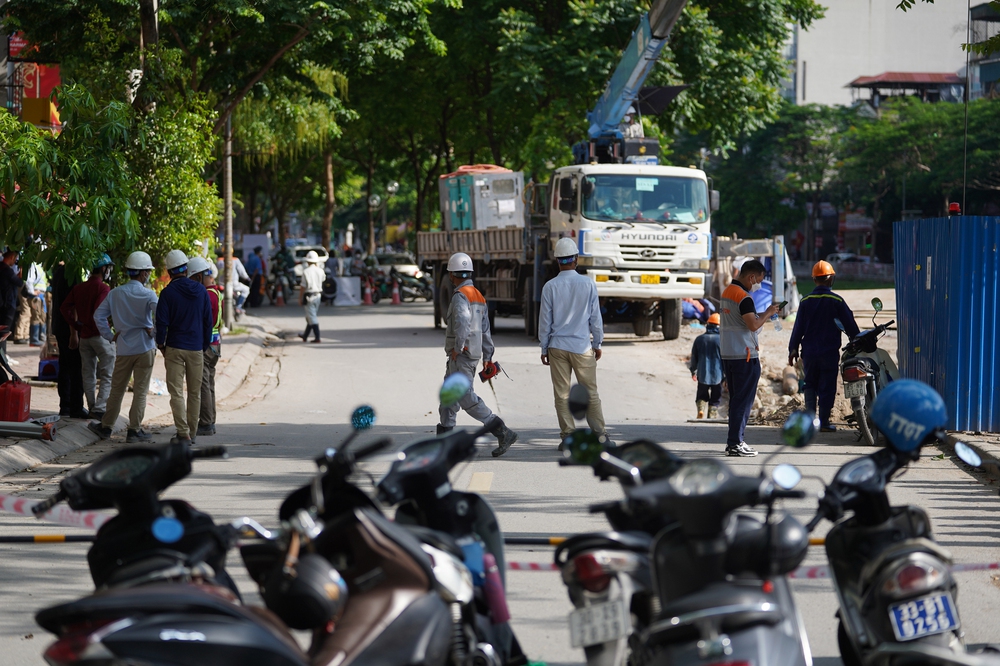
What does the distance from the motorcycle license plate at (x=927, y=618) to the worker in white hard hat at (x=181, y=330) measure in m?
8.16

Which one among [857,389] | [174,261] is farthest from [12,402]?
[857,389]

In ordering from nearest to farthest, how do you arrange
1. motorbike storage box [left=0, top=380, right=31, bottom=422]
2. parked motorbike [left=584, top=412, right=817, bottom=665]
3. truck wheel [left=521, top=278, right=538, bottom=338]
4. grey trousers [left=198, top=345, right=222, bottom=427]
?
parked motorbike [left=584, top=412, right=817, bottom=665] → motorbike storage box [left=0, top=380, right=31, bottom=422] → grey trousers [left=198, top=345, right=222, bottom=427] → truck wheel [left=521, top=278, right=538, bottom=338]

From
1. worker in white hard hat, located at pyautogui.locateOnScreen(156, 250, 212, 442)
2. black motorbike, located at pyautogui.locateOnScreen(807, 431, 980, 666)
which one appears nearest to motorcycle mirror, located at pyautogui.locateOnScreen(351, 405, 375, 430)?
black motorbike, located at pyautogui.locateOnScreen(807, 431, 980, 666)

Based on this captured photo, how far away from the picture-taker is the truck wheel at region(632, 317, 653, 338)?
22.3 m

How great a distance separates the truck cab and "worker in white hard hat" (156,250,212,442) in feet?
33.5

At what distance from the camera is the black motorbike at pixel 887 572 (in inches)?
141

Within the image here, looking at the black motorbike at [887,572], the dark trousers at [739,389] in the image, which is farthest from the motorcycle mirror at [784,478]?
the dark trousers at [739,389]

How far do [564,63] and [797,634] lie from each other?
26.1 metres

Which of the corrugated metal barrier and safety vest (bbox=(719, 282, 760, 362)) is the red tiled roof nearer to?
the corrugated metal barrier

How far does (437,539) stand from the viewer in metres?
3.53

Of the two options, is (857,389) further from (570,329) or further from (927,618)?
(927,618)

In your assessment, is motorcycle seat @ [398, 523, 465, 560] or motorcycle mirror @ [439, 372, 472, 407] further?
motorcycle mirror @ [439, 372, 472, 407]

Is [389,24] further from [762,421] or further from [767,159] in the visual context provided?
[767,159]

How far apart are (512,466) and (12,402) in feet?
15.4
